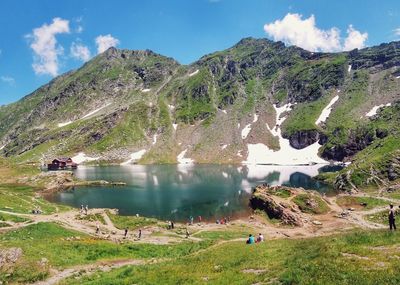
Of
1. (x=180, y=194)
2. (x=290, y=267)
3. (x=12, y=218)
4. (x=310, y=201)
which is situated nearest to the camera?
(x=290, y=267)

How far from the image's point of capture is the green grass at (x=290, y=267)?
63.9ft

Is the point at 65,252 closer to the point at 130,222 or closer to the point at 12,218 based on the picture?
the point at 12,218

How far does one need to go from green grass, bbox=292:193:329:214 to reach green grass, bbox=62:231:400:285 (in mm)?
58306

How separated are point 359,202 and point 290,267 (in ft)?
258

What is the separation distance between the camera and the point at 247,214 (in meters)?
95.2

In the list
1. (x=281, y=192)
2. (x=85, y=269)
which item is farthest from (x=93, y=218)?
(x=85, y=269)

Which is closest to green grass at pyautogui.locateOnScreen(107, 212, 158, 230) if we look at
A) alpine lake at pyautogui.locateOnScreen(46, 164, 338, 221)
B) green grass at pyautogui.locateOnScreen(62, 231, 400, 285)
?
alpine lake at pyautogui.locateOnScreen(46, 164, 338, 221)

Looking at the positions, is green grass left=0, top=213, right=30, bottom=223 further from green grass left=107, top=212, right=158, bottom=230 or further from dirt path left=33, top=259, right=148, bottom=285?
dirt path left=33, top=259, right=148, bottom=285

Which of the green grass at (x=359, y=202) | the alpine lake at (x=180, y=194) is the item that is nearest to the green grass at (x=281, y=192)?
the alpine lake at (x=180, y=194)

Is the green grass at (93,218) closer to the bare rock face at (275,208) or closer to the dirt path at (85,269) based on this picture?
the bare rock face at (275,208)

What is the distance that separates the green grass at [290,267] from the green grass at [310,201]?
191ft

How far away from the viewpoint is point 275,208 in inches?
3497

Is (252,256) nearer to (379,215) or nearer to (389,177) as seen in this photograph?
(379,215)

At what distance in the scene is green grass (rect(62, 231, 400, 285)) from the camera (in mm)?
19484
